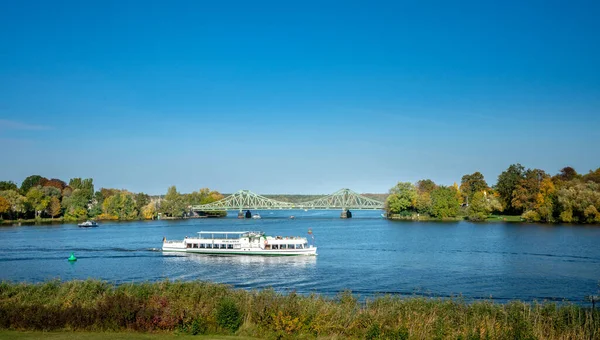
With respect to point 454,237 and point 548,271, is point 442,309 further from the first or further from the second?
point 454,237

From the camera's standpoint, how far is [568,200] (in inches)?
4176

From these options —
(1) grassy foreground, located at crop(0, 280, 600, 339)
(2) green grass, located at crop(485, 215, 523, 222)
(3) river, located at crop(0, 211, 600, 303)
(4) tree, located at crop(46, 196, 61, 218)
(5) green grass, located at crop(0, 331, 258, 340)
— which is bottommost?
(3) river, located at crop(0, 211, 600, 303)

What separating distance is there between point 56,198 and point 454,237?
113453 millimetres

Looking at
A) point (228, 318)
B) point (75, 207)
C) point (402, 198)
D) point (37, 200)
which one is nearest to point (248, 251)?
point (228, 318)

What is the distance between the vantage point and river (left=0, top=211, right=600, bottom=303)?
4066 cm

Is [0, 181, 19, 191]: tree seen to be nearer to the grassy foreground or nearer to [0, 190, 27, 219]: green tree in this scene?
[0, 190, 27, 219]: green tree

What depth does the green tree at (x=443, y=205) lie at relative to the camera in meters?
138

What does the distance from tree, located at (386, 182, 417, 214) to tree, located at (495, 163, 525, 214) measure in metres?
22.5

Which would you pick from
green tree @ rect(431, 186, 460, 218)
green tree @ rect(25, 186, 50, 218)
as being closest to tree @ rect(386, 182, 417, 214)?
green tree @ rect(431, 186, 460, 218)

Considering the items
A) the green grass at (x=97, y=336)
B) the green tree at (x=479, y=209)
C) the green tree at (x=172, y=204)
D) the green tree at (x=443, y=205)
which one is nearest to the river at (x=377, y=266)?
the green grass at (x=97, y=336)

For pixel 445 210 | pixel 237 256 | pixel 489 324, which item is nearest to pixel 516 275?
pixel 489 324

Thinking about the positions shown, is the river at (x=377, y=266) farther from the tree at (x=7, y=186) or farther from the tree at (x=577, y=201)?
the tree at (x=7, y=186)

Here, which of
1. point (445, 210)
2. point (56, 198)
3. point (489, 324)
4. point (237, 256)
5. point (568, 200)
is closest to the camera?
point (489, 324)

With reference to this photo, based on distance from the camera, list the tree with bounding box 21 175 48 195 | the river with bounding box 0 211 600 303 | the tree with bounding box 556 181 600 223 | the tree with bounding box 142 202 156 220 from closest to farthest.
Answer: the river with bounding box 0 211 600 303 → the tree with bounding box 556 181 600 223 → the tree with bounding box 142 202 156 220 → the tree with bounding box 21 175 48 195
